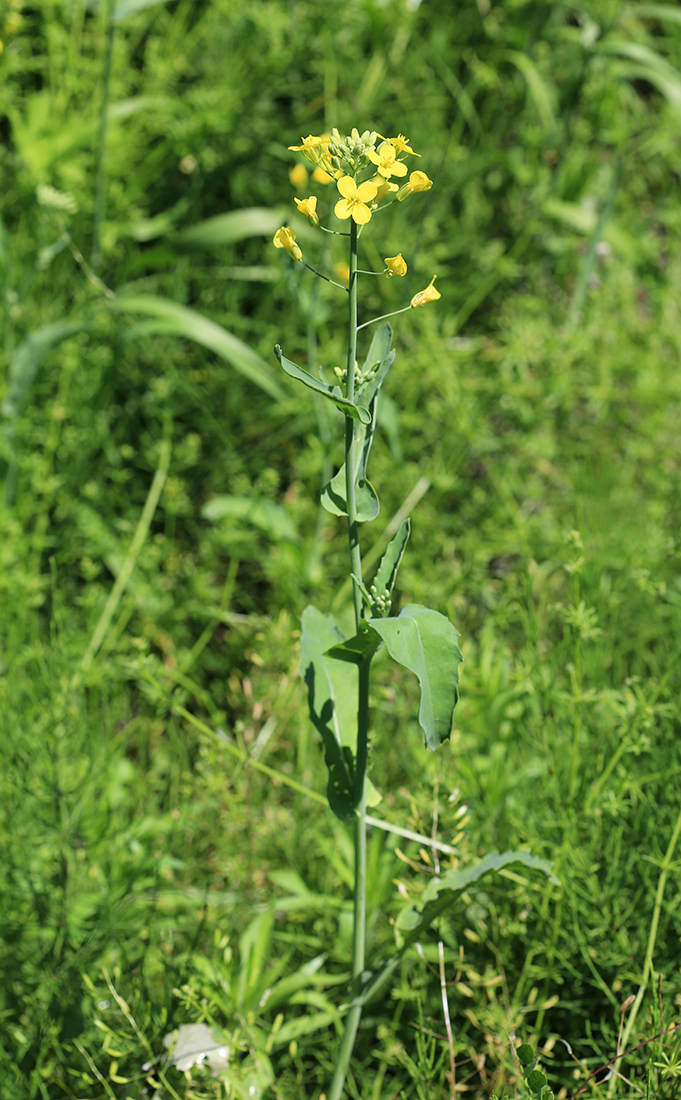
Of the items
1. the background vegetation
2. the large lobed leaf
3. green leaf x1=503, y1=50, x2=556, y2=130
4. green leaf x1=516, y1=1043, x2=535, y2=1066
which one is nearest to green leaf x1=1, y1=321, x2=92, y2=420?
the background vegetation

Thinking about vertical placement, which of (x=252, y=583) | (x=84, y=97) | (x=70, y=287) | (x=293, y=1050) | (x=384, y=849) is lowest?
→ (x=252, y=583)

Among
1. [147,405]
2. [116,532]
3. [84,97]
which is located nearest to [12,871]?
[116,532]

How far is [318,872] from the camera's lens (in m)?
1.85

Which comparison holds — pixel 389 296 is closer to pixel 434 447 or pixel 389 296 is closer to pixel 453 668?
pixel 434 447

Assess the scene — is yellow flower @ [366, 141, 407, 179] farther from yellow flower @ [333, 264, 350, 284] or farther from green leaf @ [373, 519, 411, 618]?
yellow flower @ [333, 264, 350, 284]

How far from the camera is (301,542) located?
2.57 m

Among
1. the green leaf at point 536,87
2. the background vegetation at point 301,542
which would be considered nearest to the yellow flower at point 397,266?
the background vegetation at point 301,542

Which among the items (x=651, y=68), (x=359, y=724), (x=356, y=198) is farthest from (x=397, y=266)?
(x=651, y=68)

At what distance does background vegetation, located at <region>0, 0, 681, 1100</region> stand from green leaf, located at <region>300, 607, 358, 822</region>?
194mm

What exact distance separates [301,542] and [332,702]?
125cm

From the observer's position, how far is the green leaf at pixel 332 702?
4.23 feet

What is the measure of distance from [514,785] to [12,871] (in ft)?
3.36

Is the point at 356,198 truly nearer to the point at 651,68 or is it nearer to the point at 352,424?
the point at 352,424

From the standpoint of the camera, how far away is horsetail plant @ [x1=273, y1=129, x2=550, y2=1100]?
1050 millimetres
